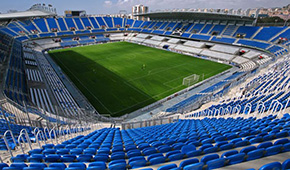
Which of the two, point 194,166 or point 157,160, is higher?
point 194,166

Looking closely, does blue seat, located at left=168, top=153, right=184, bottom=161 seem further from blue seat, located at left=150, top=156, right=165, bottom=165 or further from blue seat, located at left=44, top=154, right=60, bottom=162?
blue seat, located at left=44, top=154, right=60, bottom=162

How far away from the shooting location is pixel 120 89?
28078mm

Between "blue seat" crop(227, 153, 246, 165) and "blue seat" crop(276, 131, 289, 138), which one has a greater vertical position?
"blue seat" crop(276, 131, 289, 138)

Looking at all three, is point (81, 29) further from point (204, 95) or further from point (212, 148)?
point (212, 148)

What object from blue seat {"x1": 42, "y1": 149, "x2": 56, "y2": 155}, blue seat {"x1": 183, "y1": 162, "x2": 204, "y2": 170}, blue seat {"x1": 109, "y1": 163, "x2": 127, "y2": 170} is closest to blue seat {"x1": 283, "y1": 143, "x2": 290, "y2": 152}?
blue seat {"x1": 183, "y1": 162, "x2": 204, "y2": 170}

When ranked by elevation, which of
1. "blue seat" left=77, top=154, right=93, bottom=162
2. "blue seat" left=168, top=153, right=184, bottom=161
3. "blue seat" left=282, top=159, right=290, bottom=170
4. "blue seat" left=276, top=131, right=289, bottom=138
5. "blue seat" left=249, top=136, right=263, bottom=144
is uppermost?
"blue seat" left=276, top=131, right=289, bottom=138

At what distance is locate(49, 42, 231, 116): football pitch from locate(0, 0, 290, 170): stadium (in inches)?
9.9

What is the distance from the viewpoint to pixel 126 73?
114ft

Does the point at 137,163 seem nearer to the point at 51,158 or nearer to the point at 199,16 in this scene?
the point at 51,158

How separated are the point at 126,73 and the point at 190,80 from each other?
13.0 meters

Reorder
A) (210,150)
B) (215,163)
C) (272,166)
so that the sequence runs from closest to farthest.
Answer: (272,166), (215,163), (210,150)

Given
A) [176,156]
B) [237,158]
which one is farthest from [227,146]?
[176,156]

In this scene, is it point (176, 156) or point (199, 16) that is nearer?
point (176, 156)

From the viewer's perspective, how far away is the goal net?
3018cm
